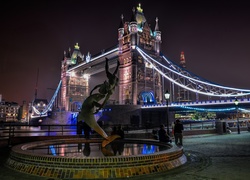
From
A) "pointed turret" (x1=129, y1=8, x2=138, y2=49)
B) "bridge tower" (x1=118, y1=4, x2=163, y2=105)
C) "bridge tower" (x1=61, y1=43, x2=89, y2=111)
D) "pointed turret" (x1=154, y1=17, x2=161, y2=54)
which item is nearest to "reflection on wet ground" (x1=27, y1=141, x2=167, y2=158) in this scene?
"bridge tower" (x1=118, y1=4, x2=163, y2=105)

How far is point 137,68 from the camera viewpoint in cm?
5747

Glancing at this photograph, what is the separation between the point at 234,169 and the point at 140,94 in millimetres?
49580

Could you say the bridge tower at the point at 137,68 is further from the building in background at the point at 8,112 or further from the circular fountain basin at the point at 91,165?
the building in background at the point at 8,112

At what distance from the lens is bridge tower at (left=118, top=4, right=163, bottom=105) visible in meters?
56.4

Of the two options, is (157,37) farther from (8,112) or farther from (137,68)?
(8,112)

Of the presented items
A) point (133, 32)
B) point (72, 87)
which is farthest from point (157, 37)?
point (72, 87)

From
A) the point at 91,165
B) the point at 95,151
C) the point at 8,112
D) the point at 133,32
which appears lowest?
the point at 95,151

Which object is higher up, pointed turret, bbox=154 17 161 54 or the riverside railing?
pointed turret, bbox=154 17 161 54

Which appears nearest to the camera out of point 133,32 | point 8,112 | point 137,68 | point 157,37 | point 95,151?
point 95,151

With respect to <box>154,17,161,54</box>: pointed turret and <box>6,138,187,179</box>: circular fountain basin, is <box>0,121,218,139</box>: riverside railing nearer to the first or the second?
<box>6,138,187,179</box>: circular fountain basin

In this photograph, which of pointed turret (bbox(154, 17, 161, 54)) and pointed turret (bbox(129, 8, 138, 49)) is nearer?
pointed turret (bbox(129, 8, 138, 49))

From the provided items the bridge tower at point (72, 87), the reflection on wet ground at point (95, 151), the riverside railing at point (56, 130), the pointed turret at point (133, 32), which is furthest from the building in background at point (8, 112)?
the reflection on wet ground at point (95, 151)

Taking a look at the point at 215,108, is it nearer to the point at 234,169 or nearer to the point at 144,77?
the point at 144,77

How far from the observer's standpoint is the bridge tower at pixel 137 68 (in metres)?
56.4
